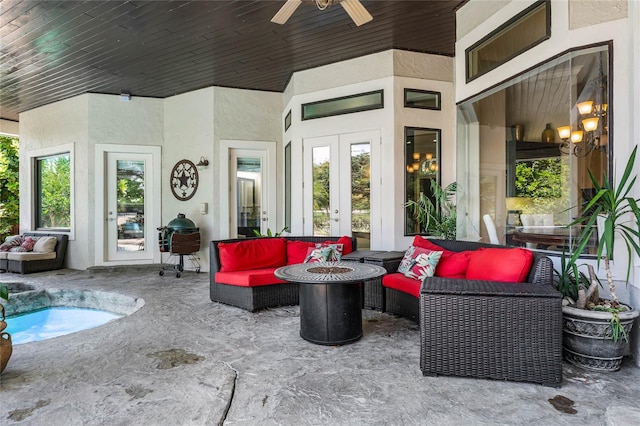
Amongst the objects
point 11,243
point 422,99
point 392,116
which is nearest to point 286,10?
point 392,116

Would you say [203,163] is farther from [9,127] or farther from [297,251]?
[9,127]

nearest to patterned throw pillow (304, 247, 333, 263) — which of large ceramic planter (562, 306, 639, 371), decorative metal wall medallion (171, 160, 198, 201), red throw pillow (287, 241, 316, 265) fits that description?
red throw pillow (287, 241, 316, 265)

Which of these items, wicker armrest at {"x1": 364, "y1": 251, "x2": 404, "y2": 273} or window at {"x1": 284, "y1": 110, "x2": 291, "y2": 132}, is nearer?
wicker armrest at {"x1": 364, "y1": 251, "x2": 404, "y2": 273}

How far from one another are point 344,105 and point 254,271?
9.20ft

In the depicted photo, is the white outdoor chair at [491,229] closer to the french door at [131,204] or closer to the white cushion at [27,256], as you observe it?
the french door at [131,204]

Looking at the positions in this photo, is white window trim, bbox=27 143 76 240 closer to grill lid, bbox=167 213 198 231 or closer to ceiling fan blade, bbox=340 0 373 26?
grill lid, bbox=167 213 198 231

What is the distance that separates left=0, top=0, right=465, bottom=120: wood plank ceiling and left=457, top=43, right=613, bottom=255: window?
122cm

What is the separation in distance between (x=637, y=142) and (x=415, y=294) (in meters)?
1.99

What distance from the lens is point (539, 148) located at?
576cm

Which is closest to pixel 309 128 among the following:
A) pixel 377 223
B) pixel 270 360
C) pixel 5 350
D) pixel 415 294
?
pixel 377 223

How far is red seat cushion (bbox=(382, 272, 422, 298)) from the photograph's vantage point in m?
3.29

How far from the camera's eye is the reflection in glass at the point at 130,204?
22.6ft

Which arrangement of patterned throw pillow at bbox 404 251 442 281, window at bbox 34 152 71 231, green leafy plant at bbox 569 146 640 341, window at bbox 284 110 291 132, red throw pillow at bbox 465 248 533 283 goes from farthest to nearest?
window at bbox 34 152 71 231 → window at bbox 284 110 291 132 → patterned throw pillow at bbox 404 251 442 281 → red throw pillow at bbox 465 248 533 283 → green leafy plant at bbox 569 146 640 341

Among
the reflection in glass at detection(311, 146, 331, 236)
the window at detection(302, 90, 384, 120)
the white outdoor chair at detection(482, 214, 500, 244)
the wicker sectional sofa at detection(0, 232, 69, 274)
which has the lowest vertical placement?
the wicker sectional sofa at detection(0, 232, 69, 274)
